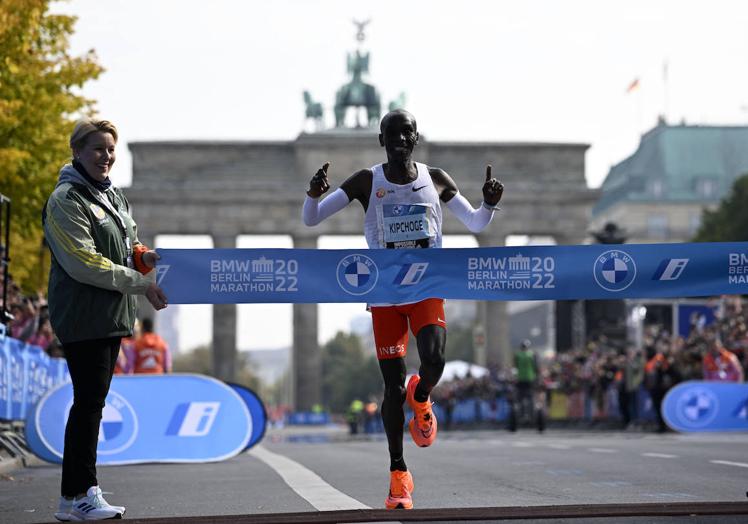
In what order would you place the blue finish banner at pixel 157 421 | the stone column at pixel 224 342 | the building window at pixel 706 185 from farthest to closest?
1. the building window at pixel 706 185
2. the stone column at pixel 224 342
3. the blue finish banner at pixel 157 421

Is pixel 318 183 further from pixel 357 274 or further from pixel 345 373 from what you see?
pixel 345 373

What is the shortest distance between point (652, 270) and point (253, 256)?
2.09 m

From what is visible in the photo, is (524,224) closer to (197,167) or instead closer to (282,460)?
(197,167)

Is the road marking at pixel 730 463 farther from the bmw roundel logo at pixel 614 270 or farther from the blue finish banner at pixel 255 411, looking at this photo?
the blue finish banner at pixel 255 411

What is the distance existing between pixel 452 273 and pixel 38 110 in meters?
19.3

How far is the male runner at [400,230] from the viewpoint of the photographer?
806cm

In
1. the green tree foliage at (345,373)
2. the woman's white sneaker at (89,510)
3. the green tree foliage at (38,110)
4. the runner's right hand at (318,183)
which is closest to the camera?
the woman's white sneaker at (89,510)

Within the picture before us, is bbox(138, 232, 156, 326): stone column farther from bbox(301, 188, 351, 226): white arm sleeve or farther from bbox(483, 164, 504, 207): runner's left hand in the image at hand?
bbox(483, 164, 504, 207): runner's left hand

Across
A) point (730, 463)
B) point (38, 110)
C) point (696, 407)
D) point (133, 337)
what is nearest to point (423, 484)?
point (730, 463)

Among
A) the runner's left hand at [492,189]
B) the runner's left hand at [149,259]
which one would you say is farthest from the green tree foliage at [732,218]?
the runner's left hand at [149,259]

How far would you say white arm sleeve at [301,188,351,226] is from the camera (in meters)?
8.25

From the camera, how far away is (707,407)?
2353 cm

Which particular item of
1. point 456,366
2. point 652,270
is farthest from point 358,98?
point 652,270

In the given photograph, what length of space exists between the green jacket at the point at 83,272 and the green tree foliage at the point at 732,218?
67.9 meters
